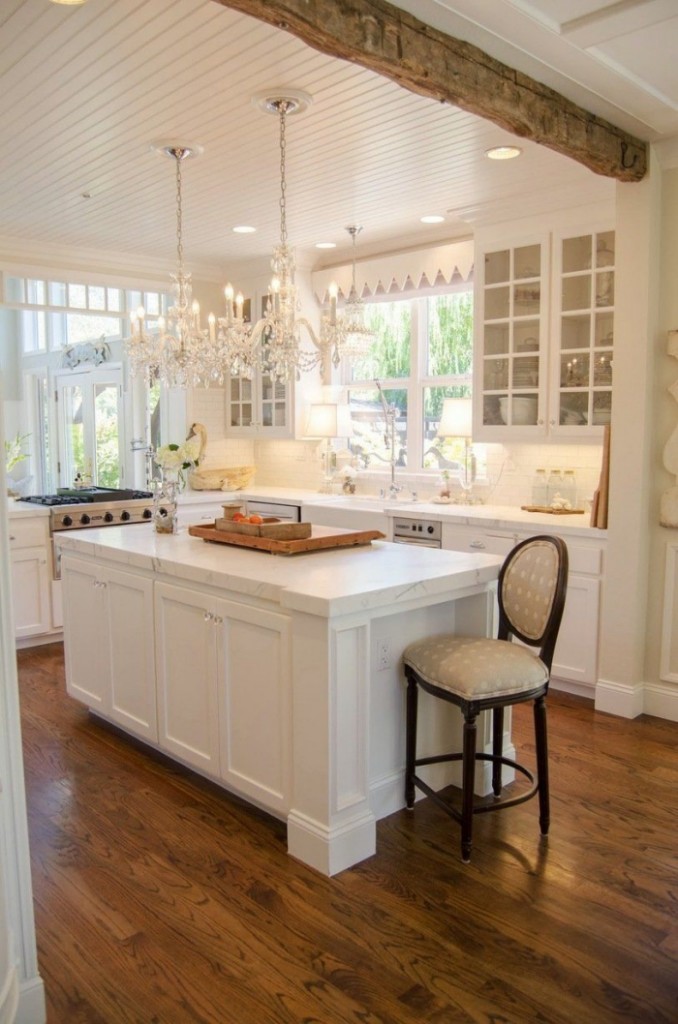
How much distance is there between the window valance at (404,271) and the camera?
16.9 feet

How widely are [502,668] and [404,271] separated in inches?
142

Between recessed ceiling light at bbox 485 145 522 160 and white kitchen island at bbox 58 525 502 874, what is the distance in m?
1.91

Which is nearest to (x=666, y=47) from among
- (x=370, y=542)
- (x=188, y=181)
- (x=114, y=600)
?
(x=370, y=542)

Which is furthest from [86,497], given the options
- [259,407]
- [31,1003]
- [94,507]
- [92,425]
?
[31,1003]

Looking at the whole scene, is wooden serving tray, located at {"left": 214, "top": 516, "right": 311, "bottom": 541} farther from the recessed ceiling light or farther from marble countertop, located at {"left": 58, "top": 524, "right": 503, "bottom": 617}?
the recessed ceiling light

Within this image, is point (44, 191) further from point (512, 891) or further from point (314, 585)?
point (512, 891)

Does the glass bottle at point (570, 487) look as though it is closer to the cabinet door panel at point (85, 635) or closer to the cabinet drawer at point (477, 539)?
the cabinet drawer at point (477, 539)

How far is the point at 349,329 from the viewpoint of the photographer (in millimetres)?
3918

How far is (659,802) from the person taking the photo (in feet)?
9.90

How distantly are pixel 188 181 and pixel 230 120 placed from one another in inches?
35.5

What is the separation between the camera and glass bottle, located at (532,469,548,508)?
4832 mm

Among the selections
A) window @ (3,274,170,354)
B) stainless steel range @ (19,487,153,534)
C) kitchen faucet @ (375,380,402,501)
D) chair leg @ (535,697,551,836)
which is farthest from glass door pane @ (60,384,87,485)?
chair leg @ (535,697,551,836)

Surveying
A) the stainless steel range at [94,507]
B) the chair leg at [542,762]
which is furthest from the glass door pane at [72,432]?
the chair leg at [542,762]

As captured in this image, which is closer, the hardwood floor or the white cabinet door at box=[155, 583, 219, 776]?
the hardwood floor
